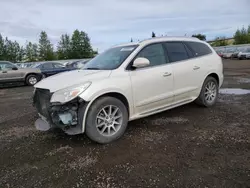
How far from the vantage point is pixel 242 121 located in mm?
4648

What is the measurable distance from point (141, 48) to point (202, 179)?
8.69 feet

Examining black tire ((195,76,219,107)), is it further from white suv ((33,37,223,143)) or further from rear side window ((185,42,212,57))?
rear side window ((185,42,212,57))

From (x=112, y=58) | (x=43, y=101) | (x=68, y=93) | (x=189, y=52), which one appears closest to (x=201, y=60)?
(x=189, y=52)

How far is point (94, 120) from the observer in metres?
3.68

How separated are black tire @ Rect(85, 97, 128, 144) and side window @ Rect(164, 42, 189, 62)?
166 cm

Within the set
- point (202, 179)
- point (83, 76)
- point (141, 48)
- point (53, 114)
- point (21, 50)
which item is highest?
point (21, 50)

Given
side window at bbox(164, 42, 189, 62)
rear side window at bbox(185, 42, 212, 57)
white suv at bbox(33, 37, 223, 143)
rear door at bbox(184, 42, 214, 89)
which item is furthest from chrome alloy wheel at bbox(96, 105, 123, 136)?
rear side window at bbox(185, 42, 212, 57)

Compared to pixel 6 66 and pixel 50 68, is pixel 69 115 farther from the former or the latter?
pixel 50 68

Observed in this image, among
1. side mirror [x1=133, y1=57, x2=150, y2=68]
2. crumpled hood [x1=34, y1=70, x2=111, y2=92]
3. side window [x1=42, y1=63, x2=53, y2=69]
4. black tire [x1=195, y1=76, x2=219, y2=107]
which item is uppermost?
side window [x1=42, y1=63, x2=53, y2=69]

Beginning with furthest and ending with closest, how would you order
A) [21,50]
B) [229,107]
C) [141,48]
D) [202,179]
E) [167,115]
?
[21,50] → [229,107] → [167,115] → [141,48] → [202,179]

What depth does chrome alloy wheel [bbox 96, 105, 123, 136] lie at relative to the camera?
383 centimetres

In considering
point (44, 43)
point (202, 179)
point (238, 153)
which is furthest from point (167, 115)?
point (44, 43)

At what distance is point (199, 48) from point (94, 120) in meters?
3.35

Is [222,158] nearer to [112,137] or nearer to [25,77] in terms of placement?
[112,137]
